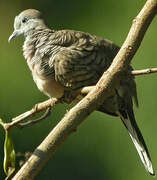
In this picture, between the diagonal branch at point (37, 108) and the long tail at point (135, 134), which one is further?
the long tail at point (135, 134)

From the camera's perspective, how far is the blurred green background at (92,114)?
12.8 ft

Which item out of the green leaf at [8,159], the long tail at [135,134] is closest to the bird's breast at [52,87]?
the long tail at [135,134]

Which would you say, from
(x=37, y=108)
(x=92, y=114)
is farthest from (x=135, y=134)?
(x=92, y=114)

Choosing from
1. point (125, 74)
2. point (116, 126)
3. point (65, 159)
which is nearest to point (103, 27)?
point (116, 126)

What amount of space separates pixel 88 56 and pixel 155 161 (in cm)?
124

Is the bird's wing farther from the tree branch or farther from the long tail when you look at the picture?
the tree branch

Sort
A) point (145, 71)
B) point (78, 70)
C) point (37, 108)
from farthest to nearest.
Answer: point (78, 70), point (37, 108), point (145, 71)

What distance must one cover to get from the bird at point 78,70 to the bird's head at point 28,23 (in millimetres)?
236

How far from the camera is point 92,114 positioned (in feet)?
13.7

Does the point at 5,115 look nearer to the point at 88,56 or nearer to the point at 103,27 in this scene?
the point at 103,27

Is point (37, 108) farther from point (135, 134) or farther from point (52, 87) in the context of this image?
point (135, 134)

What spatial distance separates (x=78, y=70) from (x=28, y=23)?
2.08ft

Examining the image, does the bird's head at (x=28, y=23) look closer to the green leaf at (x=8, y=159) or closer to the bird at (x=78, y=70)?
the bird at (x=78, y=70)

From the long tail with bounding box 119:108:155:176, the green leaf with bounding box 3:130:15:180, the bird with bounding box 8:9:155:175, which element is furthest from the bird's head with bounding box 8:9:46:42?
the green leaf with bounding box 3:130:15:180
